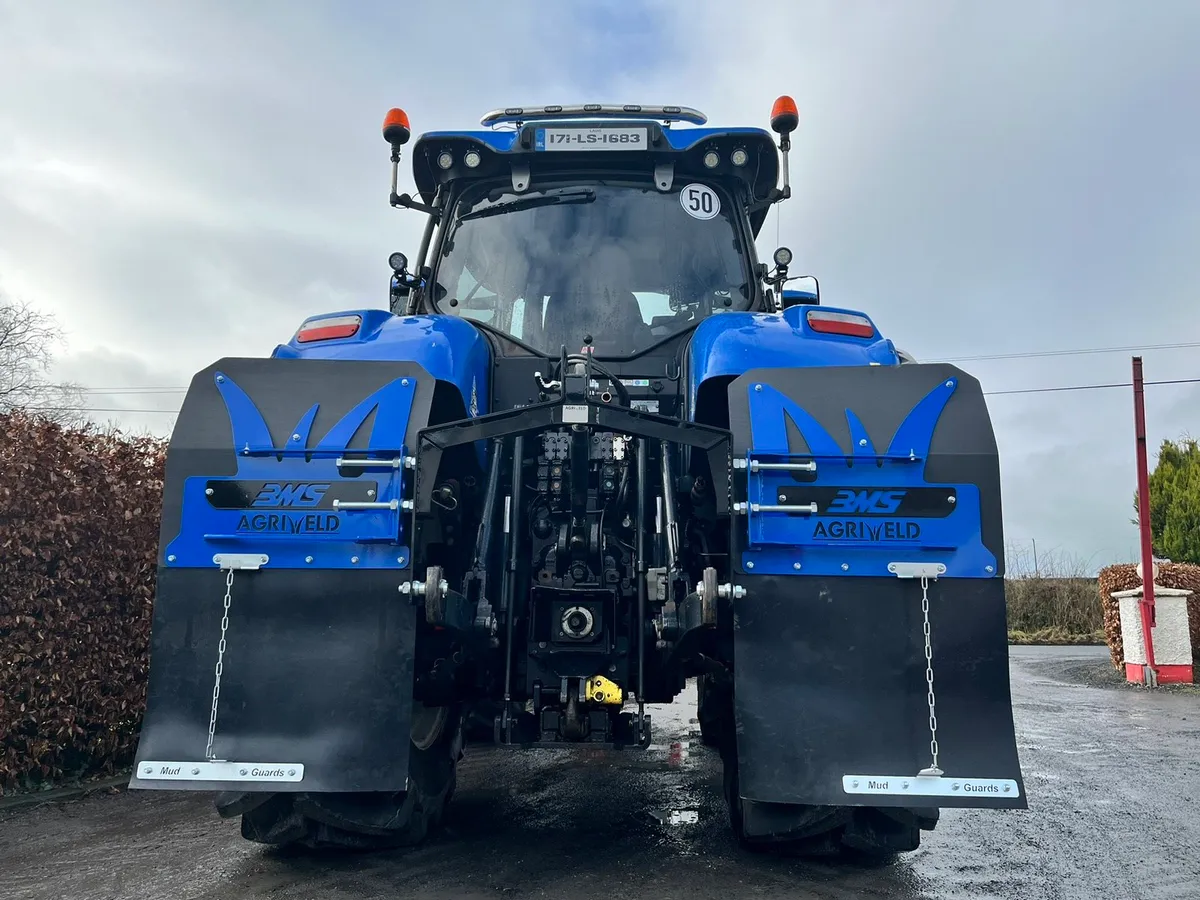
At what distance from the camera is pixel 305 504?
323 cm

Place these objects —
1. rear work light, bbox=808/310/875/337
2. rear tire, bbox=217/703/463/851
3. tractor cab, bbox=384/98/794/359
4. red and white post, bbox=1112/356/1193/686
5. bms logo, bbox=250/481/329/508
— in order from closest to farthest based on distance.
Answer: bms logo, bbox=250/481/329/508, rear tire, bbox=217/703/463/851, rear work light, bbox=808/310/875/337, tractor cab, bbox=384/98/794/359, red and white post, bbox=1112/356/1193/686

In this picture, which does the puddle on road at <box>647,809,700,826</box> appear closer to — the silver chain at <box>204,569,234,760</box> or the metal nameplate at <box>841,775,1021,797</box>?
the metal nameplate at <box>841,775,1021,797</box>

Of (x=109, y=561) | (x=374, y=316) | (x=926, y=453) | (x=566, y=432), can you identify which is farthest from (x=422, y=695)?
(x=109, y=561)

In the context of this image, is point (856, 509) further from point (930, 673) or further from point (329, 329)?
point (329, 329)

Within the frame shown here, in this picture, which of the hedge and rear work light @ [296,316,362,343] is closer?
rear work light @ [296,316,362,343]

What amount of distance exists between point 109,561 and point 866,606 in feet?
15.4

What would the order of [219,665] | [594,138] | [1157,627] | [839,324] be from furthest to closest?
[1157,627] → [594,138] → [839,324] → [219,665]

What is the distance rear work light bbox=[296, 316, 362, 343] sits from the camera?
382 cm

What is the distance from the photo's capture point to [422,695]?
12.0 ft

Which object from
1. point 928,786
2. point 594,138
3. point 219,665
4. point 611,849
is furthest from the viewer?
point 594,138

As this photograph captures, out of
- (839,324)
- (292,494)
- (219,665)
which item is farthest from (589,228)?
(219,665)

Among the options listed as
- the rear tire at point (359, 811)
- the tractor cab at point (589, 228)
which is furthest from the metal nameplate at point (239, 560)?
the tractor cab at point (589, 228)

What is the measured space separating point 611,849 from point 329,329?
248 centimetres

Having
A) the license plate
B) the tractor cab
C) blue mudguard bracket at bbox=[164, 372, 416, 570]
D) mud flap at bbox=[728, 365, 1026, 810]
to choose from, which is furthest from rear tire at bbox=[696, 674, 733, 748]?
the license plate
